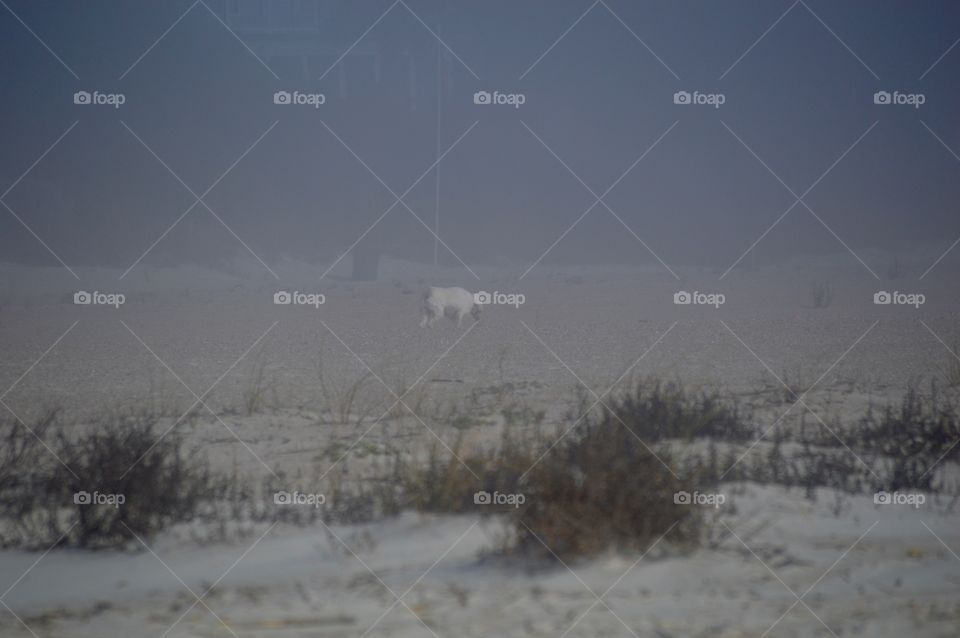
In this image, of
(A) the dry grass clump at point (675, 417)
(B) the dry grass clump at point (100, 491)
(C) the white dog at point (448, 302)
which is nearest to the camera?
(B) the dry grass clump at point (100, 491)

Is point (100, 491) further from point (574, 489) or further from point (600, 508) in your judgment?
point (600, 508)

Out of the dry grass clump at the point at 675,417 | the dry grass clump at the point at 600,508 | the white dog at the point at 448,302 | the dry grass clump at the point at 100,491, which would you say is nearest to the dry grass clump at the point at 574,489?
the dry grass clump at the point at 600,508

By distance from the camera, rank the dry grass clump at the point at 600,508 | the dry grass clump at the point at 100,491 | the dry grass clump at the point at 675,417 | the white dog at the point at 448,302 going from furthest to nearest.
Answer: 1. the white dog at the point at 448,302
2. the dry grass clump at the point at 675,417
3. the dry grass clump at the point at 100,491
4. the dry grass clump at the point at 600,508

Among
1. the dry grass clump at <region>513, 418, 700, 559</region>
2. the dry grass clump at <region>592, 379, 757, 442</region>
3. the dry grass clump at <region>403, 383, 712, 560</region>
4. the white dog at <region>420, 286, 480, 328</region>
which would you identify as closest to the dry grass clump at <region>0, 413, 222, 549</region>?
the dry grass clump at <region>403, 383, 712, 560</region>

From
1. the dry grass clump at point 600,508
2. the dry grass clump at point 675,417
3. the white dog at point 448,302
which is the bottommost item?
the dry grass clump at point 600,508

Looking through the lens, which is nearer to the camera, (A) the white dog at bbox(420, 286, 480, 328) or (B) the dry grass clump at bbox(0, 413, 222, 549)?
(B) the dry grass clump at bbox(0, 413, 222, 549)

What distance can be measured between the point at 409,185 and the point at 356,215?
157 centimetres

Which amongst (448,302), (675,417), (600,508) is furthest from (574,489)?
(448,302)

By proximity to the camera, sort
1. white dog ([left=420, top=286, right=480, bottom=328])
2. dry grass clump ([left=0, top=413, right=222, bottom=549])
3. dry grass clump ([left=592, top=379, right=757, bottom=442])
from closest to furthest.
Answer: dry grass clump ([left=0, top=413, right=222, bottom=549]), dry grass clump ([left=592, top=379, right=757, bottom=442]), white dog ([left=420, top=286, right=480, bottom=328])

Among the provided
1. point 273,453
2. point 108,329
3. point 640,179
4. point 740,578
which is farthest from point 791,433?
point 108,329

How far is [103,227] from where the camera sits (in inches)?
399

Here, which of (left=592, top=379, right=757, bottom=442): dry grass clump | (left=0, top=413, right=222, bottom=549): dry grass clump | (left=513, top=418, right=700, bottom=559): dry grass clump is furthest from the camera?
(left=592, top=379, right=757, bottom=442): dry grass clump

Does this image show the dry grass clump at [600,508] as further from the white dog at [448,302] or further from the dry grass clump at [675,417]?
the white dog at [448,302]

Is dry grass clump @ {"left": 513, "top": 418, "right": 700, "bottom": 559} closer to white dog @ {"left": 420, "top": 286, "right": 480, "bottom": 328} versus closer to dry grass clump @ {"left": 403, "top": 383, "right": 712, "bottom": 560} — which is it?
dry grass clump @ {"left": 403, "top": 383, "right": 712, "bottom": 560}
